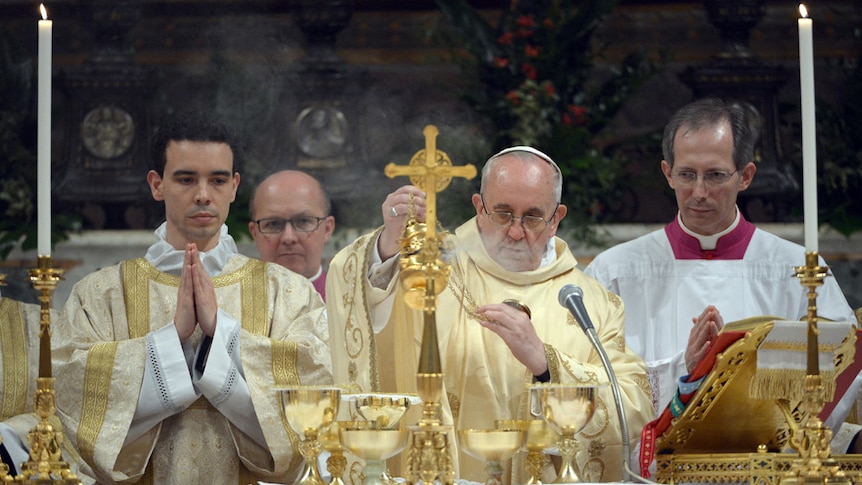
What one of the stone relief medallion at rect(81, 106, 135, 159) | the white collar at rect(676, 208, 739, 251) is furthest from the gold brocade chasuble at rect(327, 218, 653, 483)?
the stone relief medallion at rect(81, 106, 135, 159)

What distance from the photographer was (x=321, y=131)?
25.9 ft

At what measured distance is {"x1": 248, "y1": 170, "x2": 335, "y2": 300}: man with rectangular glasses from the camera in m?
7.10

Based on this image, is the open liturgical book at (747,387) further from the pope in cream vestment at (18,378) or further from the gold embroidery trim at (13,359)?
the gold embroidery trim at (13,359)

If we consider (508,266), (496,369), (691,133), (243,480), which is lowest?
(243,480)

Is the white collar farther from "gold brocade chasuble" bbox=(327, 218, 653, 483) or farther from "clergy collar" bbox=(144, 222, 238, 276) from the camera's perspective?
"clergy collar" bbox=(144, 222, 238, 276)

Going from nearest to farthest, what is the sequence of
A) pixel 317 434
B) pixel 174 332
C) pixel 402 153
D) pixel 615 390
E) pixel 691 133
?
pixel 317 434
pixel 615 390
pixel 174 332
pixel 691 133
pixel 402 153

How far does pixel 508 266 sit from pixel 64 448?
65.7 inches

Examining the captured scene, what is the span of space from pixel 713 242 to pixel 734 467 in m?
1.78

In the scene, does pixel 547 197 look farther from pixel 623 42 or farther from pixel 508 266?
pixel 623 42

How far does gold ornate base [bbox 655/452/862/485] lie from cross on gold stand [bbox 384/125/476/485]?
980 millimetres

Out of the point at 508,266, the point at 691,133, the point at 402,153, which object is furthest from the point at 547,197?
the point at 402,153

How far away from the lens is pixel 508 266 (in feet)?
18.6

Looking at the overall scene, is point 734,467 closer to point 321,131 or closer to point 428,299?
point 428,299

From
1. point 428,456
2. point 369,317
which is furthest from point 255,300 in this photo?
point 428,456
